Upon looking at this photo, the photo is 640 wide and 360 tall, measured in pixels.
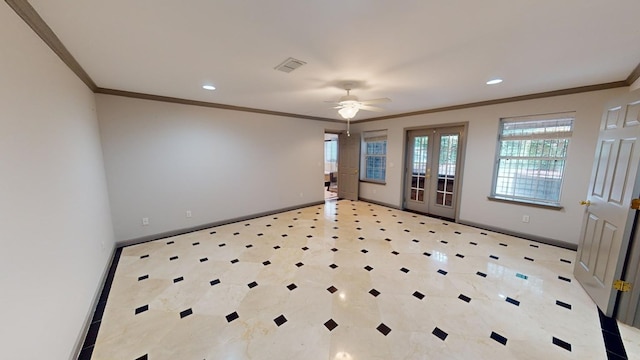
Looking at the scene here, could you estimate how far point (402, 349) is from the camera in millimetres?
1802

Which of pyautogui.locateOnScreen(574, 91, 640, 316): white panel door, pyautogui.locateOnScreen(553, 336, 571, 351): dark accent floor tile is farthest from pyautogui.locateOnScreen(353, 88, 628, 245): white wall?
pyautogui.locateOnScreen(553, 336, 571, 351): dark accent floor tile

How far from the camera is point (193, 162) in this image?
4.18 metres

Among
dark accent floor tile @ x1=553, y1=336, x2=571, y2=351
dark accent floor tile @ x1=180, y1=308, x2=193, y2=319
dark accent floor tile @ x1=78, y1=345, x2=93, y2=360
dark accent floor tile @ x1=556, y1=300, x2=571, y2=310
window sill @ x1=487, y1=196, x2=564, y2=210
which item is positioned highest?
window sill @ x1=487, y1=196, x2=564, y2=210

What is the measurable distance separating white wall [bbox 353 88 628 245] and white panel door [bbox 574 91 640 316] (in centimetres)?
105

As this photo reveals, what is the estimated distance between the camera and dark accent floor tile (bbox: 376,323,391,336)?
77.5 inches

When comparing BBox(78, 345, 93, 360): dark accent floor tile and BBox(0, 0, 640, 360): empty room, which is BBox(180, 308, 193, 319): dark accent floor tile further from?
BBox(78, 345, 93, 360): dark accent floor tile

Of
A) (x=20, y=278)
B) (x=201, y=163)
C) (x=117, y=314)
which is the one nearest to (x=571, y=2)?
(x=20, y=278)

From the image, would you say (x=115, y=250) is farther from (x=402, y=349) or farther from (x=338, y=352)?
(x=402, y=349)

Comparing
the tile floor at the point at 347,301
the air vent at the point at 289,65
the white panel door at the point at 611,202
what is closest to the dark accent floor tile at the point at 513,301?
the tile floor at the point at 347,301

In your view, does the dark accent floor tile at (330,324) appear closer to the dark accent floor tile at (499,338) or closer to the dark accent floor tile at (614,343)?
the dark accent floor tile at (499,338)

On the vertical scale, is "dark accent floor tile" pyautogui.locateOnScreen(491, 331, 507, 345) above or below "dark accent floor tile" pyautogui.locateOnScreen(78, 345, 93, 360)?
above

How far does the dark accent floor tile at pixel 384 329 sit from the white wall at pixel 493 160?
11.6 ft

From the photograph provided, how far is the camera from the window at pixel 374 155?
6172 mm

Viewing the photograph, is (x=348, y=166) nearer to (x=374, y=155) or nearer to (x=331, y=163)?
(x=374, y=155)
